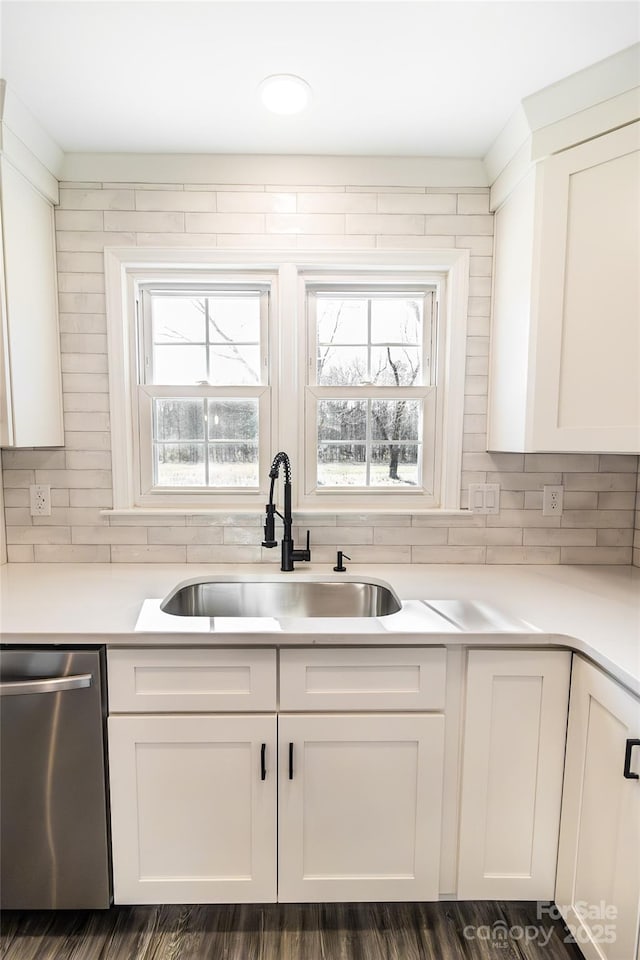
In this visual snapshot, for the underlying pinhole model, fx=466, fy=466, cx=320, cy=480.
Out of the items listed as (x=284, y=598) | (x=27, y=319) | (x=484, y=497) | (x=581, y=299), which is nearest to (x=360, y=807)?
(x=284, y=598)

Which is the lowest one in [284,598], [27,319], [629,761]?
[629,761]

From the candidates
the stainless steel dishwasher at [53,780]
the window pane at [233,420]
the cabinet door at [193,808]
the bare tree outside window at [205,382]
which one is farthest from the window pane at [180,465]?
the cabinet door at [193,808]

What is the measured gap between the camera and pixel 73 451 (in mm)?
1878

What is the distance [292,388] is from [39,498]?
1115 mm

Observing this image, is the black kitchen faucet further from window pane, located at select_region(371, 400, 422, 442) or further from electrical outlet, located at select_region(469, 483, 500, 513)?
electrical outlet, located at select_region(469, 483, 500, 513)

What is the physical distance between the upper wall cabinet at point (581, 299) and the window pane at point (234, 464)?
104cm

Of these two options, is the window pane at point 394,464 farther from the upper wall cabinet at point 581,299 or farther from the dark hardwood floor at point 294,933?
the dark hardwood floor at point 294,933

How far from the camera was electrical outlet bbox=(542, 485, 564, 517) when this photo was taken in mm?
1921

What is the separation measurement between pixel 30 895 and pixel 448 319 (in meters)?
2.32

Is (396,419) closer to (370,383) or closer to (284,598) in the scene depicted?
(370,383)

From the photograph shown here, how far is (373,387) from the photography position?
193cm

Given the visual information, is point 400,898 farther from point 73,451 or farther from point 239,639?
point 73,451

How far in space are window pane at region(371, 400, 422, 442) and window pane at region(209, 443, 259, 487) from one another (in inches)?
20.6

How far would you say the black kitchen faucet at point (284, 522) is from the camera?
1.70m
